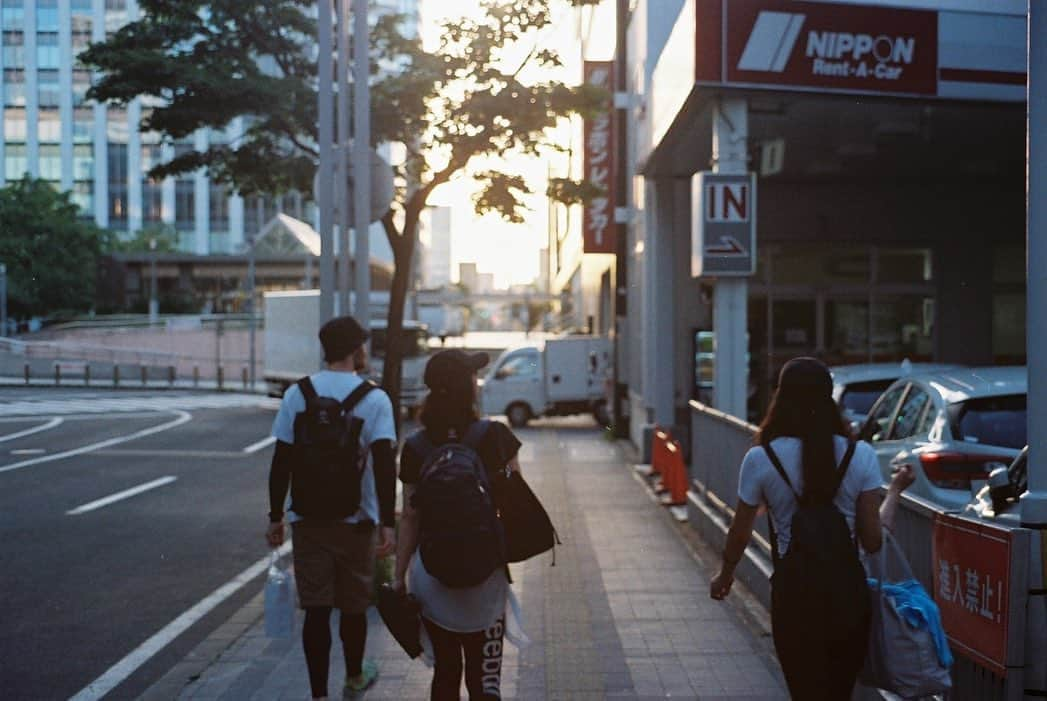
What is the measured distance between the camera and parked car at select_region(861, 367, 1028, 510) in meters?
8.09

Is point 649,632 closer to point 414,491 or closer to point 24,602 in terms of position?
point 414,491

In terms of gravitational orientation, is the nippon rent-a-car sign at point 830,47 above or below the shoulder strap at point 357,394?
above

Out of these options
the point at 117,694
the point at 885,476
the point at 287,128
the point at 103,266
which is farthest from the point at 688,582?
the point at 103,266

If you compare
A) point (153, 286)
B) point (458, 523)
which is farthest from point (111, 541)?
point (153, 286)

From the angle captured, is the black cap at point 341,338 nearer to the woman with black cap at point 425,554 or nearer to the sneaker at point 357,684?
the woman with black cap at point 425,554

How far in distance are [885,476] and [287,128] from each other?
420 inches

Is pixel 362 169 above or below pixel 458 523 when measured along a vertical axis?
above

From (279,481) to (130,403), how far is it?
30.1 meters

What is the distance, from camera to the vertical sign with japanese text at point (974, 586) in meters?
3.93

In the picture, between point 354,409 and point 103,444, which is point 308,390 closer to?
point 354,409

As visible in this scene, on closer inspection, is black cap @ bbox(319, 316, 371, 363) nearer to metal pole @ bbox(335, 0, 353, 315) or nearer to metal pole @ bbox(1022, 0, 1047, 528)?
metal pole @ bbox(1022, 0, 1047, 528)

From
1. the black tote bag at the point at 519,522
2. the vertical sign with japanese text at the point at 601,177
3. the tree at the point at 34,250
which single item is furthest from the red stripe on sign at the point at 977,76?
the vertical sign with japanese text at the point at 601,177

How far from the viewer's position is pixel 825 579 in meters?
3.81

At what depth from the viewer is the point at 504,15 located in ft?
39.0
